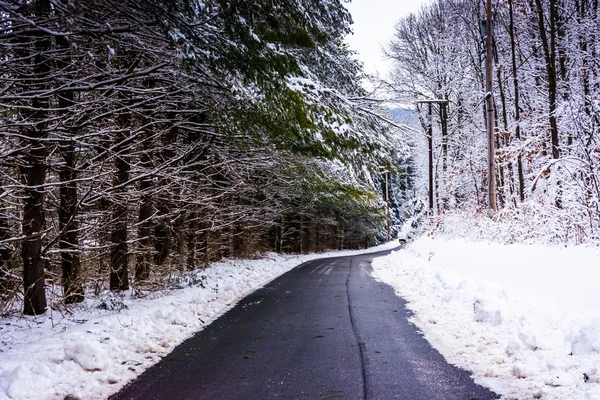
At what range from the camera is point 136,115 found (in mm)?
9367

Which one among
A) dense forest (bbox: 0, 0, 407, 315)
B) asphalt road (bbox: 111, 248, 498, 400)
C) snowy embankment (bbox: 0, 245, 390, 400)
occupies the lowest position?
asphalt road (bbox: 111, 248, 498, 400)

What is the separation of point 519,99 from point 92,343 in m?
23.0

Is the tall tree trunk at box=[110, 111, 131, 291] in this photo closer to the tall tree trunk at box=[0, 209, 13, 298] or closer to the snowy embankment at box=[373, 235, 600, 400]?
the tall tree trunk at box=[0, 209, 13, 298]

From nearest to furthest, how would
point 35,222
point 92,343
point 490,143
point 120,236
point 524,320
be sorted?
point 92,343
point 524,320
point 35,222
point 120,236
point 490,143

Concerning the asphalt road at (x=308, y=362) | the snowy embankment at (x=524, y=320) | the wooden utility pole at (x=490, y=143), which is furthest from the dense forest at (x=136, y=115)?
the wooden utility pole at (x=490, y=143)

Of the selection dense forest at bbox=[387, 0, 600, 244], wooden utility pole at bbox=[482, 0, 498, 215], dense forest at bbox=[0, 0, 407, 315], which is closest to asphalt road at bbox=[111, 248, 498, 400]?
dense forest at bbox=[0, 0, 407, 315]

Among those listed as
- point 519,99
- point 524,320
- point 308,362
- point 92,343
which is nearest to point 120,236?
point 92,343

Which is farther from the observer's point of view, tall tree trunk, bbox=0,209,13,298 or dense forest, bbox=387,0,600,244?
dense forest, bbox=387,0,600,244

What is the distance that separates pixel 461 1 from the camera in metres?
24.5

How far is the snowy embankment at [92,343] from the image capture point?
4.27 meters

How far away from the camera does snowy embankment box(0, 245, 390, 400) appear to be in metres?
4.27

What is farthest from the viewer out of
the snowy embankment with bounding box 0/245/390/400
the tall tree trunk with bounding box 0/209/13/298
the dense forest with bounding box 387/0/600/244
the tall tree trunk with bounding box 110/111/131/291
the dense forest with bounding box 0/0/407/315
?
the dense forest with bounding box 387/0/600/244

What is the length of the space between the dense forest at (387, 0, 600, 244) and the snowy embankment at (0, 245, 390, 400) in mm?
6454

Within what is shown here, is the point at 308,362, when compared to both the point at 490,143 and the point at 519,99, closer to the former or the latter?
the point at 490,143
